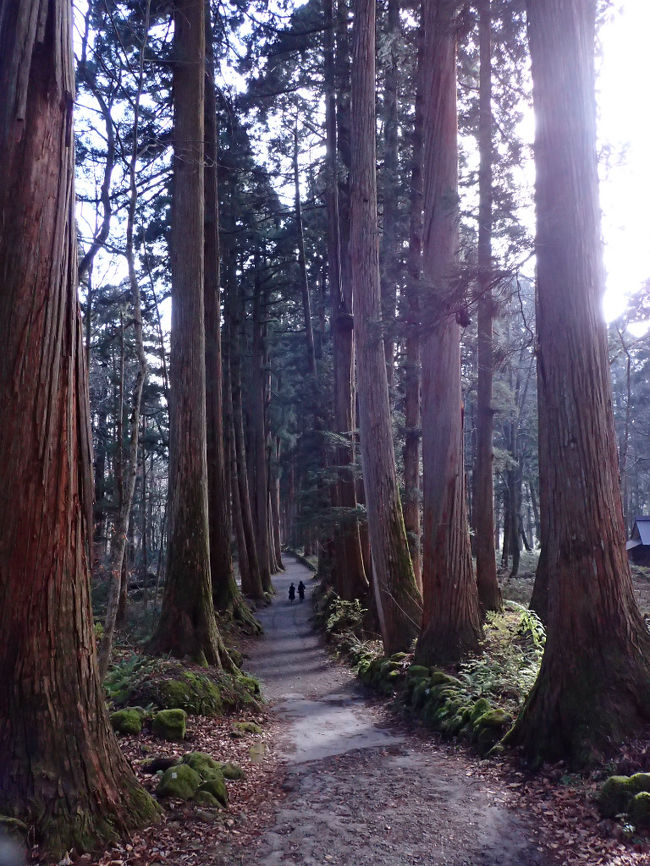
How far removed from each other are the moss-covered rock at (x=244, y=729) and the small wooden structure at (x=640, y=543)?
28.8m

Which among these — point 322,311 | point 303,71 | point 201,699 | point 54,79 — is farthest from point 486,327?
point 322,311

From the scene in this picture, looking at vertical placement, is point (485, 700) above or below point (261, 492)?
→ below

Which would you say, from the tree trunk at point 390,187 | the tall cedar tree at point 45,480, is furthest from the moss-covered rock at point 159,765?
the tree trunk at point 390,187

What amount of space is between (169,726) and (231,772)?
1.18 meters

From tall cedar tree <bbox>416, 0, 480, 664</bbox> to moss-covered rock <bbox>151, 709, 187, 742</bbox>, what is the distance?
4.12m

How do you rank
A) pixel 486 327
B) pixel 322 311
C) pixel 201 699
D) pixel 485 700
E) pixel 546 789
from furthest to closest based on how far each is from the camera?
1. pixel 322 311
2. pixel 486 327
3. pixel 201 699
4. pixel 485 700
5. pixel 546 789

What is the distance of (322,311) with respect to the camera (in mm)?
31516

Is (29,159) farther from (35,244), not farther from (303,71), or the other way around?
(303,71)

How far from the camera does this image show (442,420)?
1023cm

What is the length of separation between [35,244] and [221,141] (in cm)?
1719

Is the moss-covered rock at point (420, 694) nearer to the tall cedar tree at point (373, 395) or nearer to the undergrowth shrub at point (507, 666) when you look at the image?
the undergrowth shrub at point (507, 666)

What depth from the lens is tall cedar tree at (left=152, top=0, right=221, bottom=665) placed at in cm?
1039

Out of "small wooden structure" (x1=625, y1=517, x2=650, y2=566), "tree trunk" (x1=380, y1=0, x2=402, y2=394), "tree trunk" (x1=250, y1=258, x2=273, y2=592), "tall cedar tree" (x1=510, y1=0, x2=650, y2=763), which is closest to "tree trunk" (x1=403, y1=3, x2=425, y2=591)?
"tree trunk" (x1=380, y1=0, x2=402, y2=394)

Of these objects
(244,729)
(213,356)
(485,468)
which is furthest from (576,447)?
(213,356)
